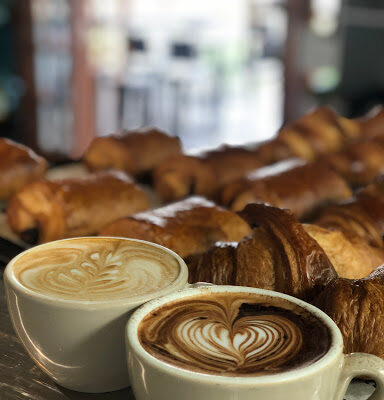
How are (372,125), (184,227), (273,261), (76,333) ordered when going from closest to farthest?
(76,333) < (273,261) < (184,227) < (372,125)

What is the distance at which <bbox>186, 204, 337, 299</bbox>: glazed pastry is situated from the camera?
0.80m

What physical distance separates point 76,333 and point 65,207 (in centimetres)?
79

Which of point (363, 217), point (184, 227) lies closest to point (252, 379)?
point (184, 227)

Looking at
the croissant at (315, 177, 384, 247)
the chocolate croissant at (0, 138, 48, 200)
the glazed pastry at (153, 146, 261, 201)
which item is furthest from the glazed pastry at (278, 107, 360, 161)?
the chocolate croissant at (0, 138, 48, 200)

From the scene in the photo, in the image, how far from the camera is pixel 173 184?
1708 millimetres

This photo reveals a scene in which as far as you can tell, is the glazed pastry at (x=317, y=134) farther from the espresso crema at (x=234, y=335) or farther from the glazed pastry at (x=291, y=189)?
the espresso crema at (x=234, y=335)

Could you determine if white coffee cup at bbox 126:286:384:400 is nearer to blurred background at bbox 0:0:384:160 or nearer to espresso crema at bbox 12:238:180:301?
espresso crema at bbox 12:238:180:301

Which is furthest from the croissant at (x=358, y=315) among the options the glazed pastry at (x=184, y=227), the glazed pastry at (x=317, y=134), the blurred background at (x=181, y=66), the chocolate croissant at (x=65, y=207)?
the blurred background at (x=181, y=66)

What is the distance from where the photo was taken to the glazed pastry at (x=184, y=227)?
3.67ft

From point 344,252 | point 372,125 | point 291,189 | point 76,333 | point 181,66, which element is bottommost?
point 181,66

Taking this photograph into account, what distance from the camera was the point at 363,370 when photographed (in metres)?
0.59

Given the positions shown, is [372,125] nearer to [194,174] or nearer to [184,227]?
[194,174]

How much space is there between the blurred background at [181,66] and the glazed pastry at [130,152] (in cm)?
105

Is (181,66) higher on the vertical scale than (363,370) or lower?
lower
